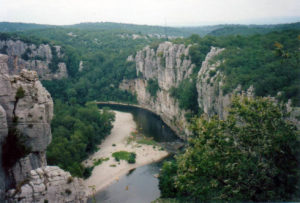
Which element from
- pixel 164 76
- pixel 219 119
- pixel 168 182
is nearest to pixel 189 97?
pixel 164 76

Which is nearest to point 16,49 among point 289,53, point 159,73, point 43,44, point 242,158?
point 43,44

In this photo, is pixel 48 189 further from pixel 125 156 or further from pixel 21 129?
pixel 125 156

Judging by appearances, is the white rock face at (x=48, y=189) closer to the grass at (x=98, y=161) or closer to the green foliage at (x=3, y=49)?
the grass at (x=98, y=161)

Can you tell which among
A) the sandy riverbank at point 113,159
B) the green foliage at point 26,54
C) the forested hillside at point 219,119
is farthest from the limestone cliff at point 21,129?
the green foliage at point 26,54

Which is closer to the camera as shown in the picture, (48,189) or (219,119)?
(48,189)

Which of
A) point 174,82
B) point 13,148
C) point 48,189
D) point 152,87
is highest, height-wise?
point 13,148

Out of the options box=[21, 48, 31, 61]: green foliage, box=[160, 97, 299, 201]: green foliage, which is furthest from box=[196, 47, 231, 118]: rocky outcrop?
box=[21, 48, 31, 61]: green foliage

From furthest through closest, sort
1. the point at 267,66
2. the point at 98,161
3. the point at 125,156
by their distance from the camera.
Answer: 1. the point at 125,156
2. the point at 98,161
3. the point at 267,66

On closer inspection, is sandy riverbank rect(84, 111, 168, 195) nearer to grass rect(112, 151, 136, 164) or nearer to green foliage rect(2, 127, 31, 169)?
grass rect(112, 151, 136, 164)
